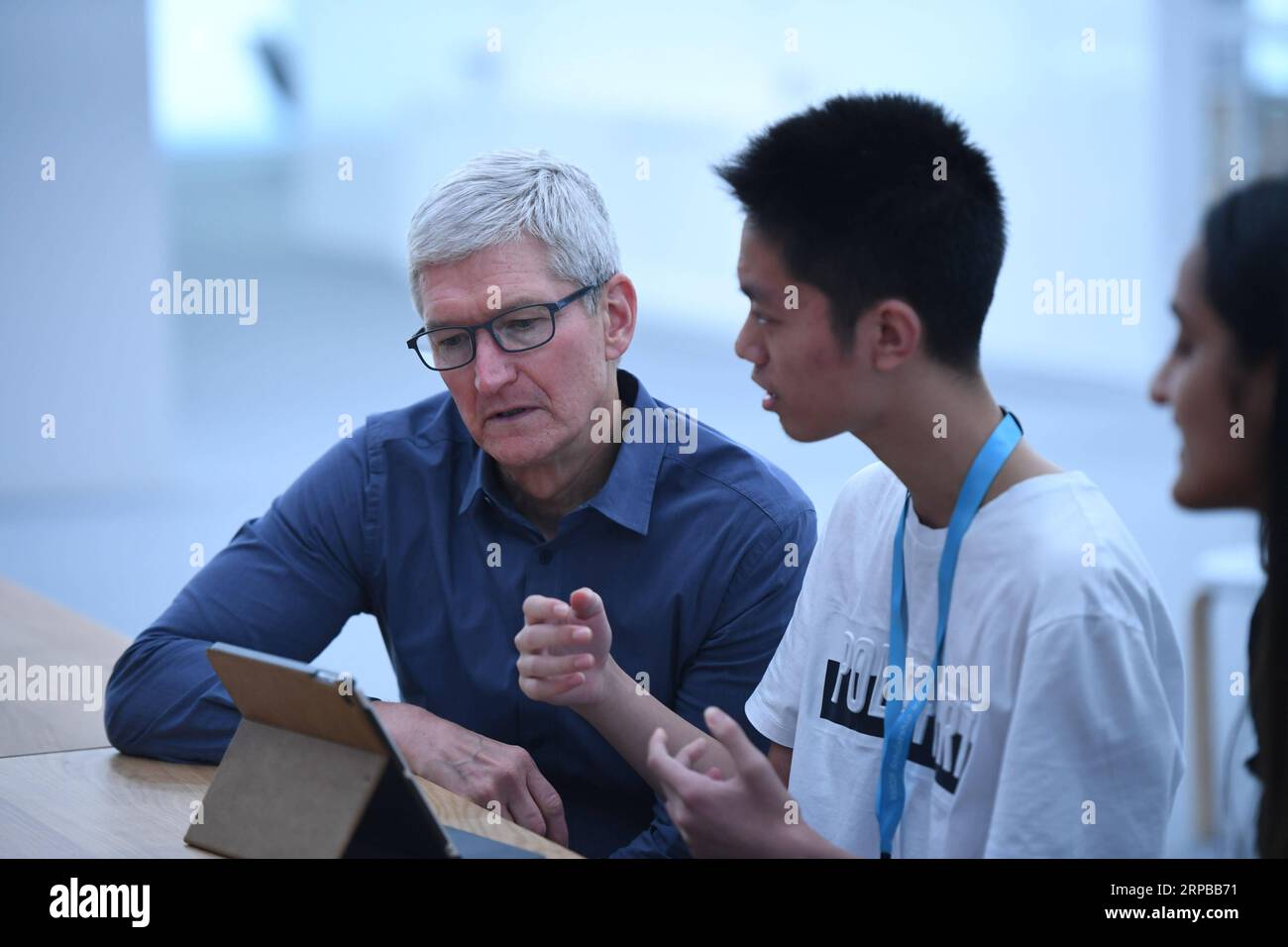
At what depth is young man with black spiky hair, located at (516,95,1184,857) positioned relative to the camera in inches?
44.8

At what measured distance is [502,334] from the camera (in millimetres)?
1719

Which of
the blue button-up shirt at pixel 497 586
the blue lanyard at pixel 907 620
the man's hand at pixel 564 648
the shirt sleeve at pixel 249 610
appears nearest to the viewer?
the blue lanyard at pixel 907 620

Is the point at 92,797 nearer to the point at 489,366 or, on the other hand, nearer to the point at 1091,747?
the point at 489,366

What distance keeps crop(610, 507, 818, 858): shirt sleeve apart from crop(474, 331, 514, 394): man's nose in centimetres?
40

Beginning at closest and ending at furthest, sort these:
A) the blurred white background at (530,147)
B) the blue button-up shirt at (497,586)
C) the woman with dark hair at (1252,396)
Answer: the woman with dark hair at (1252,396) < the blue button-up shirt at (497,586) < the blurred white background at (530,147)

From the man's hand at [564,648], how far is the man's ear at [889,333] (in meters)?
0.38

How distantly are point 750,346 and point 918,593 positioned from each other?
307 millimetres

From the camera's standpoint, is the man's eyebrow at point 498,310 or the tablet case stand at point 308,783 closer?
the tablet case stand at point 308,783

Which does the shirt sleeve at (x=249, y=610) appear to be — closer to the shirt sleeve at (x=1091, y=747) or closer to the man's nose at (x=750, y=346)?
the man's nose at (x=750, y=346)

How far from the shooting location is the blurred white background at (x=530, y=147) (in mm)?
5844

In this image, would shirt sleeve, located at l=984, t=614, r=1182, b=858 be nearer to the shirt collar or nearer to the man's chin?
the man's chin
